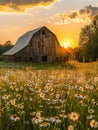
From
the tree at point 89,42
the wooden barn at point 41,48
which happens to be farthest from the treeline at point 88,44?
the wooden barn at point 41,48

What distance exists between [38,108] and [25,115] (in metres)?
0.36

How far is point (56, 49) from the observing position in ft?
235

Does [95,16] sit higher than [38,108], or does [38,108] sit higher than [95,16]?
[95,16]

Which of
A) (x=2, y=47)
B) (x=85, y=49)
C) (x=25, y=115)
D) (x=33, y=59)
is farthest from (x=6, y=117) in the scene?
(x=2, y=47)

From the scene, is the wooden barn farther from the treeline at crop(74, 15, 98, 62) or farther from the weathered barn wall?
the treeline at crop(74, 15, 98, 62)

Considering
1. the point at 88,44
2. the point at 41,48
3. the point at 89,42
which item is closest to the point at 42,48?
the point at 41,48

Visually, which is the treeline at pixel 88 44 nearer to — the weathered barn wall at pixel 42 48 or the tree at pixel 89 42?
the tree at pixel 89 42

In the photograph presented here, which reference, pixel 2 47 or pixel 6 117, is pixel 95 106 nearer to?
pixel 6 117

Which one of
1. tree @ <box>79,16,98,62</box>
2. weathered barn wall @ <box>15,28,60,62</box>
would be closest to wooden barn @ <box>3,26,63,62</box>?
weathered barn wall @ <box>15,28,60,62</box>

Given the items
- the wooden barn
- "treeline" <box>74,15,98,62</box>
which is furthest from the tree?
the wooden barn

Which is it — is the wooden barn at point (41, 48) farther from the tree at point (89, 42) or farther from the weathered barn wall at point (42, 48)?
the tree at point (89, 42)

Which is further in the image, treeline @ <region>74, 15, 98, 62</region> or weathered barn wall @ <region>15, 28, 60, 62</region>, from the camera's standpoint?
treeline @ <region>74, 15, 98, 62</region>

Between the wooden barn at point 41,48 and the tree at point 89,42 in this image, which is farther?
the tree at point 89,42

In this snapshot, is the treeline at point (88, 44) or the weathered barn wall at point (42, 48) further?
the treeline at point (88, 44)
